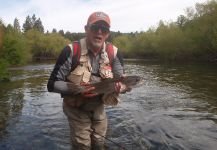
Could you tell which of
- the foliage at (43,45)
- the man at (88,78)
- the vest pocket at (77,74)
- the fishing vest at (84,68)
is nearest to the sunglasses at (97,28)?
the man at (88,78)

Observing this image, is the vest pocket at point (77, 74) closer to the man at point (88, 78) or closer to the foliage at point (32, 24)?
the man at point (88, 78)

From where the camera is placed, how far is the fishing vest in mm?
5133

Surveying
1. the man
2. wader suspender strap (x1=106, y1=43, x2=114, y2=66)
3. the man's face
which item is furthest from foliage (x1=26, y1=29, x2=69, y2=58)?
the man's face

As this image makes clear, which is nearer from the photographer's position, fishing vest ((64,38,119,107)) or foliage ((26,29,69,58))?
fishing vest ((64,38,119,107))

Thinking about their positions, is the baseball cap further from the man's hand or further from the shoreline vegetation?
the shoreline vegetation

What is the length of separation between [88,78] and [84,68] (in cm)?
19

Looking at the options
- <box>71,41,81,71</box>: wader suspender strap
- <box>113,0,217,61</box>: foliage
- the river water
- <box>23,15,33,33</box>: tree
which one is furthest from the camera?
<box>23,15,33,33</box>: tree

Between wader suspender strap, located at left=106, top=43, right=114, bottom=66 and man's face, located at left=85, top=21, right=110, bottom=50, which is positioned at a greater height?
man's face, located at left=85, top=21, right=110, bottom=50

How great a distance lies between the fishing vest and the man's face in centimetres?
17

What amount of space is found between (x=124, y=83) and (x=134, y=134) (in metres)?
4.95

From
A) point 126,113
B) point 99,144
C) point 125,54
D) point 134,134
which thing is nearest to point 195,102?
point 126,113

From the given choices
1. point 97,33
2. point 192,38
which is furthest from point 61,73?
point 192,38

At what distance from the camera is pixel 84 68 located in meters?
5.16

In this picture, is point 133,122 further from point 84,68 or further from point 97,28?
point 97,28
